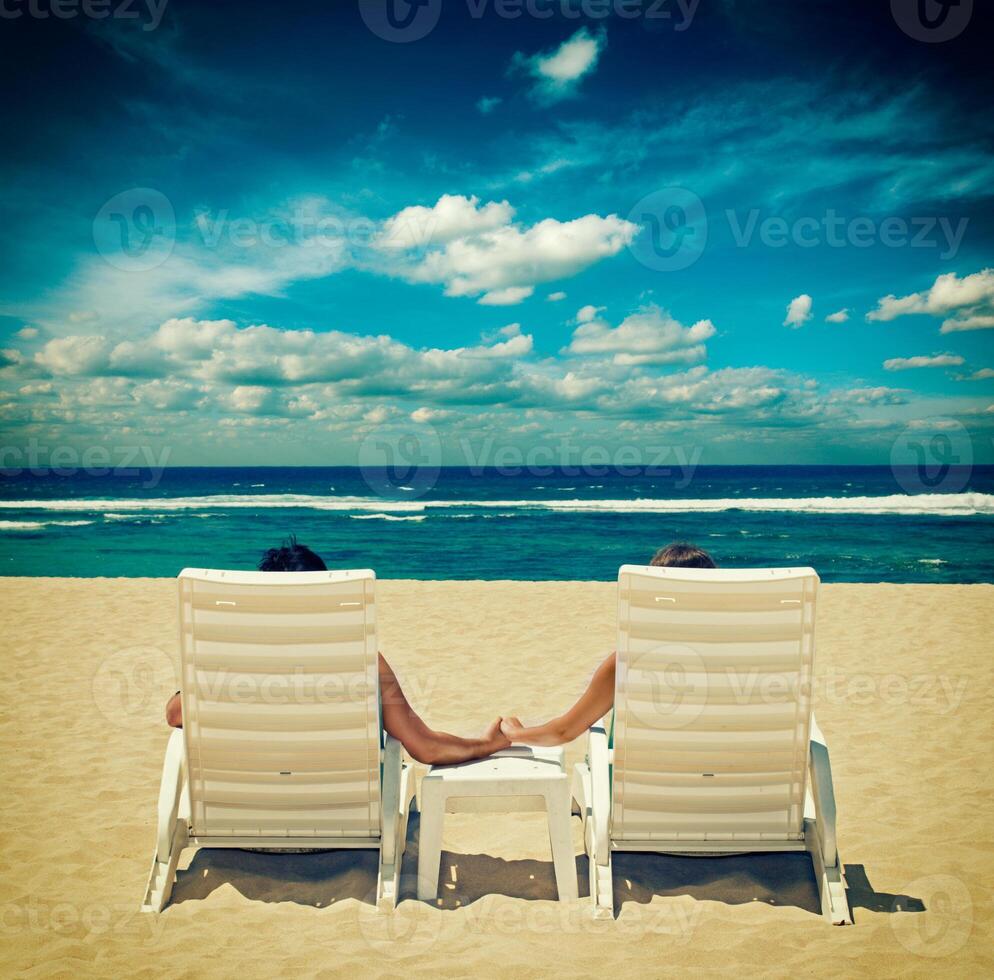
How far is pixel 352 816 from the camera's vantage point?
110 inches

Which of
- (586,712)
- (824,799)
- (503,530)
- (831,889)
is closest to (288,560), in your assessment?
(586,712)

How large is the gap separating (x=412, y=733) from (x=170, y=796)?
0.90 meters

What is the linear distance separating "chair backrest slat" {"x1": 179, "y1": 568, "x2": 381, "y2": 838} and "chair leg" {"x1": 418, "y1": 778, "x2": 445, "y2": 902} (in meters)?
0.20

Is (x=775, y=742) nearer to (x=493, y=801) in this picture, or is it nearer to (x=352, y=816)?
(x=493, y=801)

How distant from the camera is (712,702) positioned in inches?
102

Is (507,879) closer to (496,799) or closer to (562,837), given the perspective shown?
(562,837)

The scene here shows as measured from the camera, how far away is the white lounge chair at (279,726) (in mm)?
2557

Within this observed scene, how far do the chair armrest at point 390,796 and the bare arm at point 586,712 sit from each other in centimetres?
56

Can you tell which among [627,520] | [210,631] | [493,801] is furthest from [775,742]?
[627,520]

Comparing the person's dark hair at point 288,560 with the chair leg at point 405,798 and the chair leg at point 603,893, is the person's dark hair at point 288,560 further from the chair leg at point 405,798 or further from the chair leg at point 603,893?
the chair leg at point 603,893

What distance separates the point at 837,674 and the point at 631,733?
5.11 meters

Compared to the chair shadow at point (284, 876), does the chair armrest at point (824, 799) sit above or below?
above

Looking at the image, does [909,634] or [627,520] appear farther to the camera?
[627,520]

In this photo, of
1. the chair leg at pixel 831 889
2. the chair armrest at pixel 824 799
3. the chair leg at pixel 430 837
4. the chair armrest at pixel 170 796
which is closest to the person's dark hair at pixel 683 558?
the chair armrest at pixel 824 799
